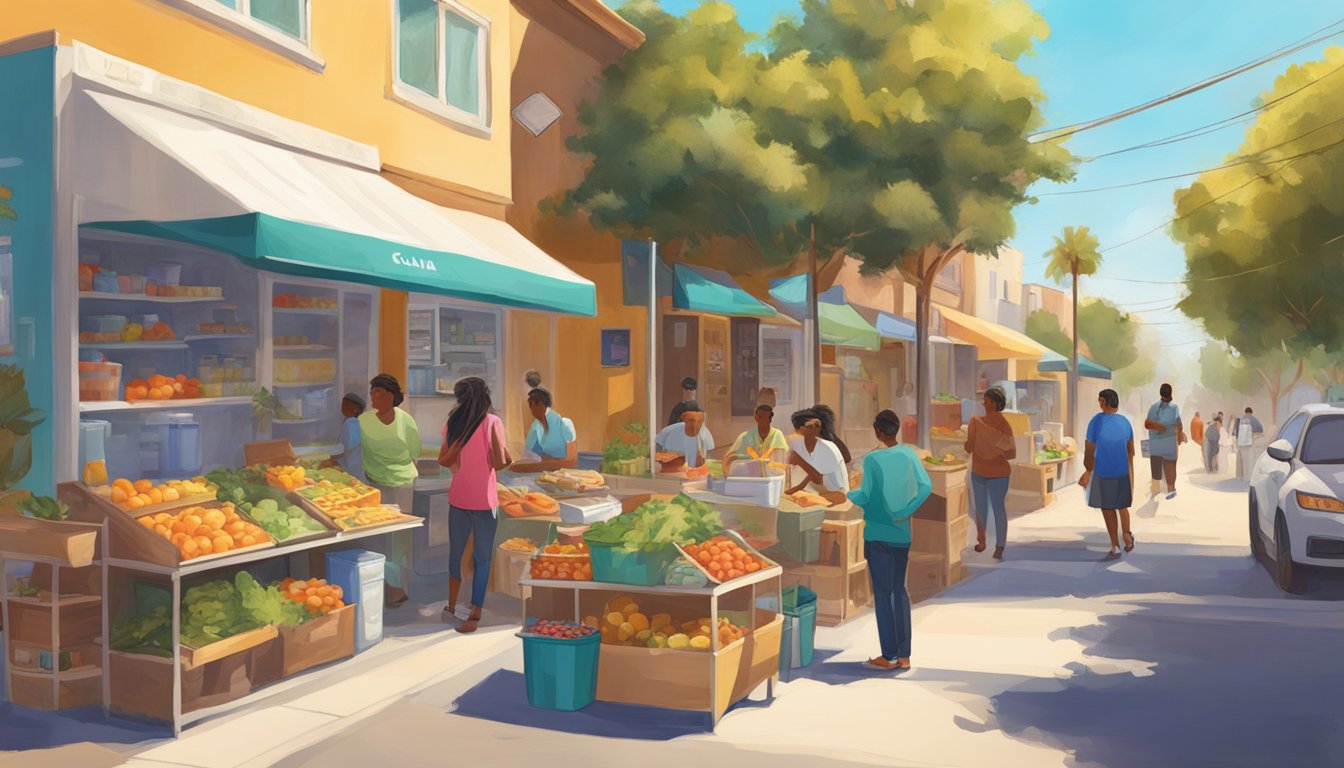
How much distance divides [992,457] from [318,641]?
8229mm

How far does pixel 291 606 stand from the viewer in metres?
7.81

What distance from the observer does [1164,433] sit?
18.6m

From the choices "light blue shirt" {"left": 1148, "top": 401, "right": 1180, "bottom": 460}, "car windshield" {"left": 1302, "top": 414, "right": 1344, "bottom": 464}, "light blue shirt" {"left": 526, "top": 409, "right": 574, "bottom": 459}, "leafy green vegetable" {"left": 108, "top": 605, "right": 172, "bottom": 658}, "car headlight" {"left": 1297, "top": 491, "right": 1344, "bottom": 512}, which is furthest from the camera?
"light blue shirt" {"left": 1148, "top": 401, "right": 1180, "bottom": 460}

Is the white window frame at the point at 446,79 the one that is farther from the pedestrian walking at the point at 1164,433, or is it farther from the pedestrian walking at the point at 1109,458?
the pedestrian walking at the point at 1164,433

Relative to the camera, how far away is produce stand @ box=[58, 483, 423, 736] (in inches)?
261

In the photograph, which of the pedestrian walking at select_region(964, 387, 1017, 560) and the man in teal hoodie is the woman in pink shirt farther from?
the pedestrian walking at select_region(964, 387, 1017, 560)

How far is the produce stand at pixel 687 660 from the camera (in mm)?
6758

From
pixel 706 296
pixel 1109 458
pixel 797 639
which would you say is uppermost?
pixel 706 296

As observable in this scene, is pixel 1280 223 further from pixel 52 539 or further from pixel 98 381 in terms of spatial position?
pixel 52 539

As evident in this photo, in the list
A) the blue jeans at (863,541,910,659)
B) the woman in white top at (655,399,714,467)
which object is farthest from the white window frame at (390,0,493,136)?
the blue jeans at (863,541,910,659)

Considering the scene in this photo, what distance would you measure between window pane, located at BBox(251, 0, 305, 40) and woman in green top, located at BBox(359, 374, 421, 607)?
347cm

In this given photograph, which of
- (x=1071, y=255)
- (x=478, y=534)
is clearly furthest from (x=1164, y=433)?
(x=1071, y=255)

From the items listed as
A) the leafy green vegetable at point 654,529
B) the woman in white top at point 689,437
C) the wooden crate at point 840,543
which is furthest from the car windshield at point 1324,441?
the leafy green vegetable at point 654,529

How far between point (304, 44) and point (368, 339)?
3214 mm
